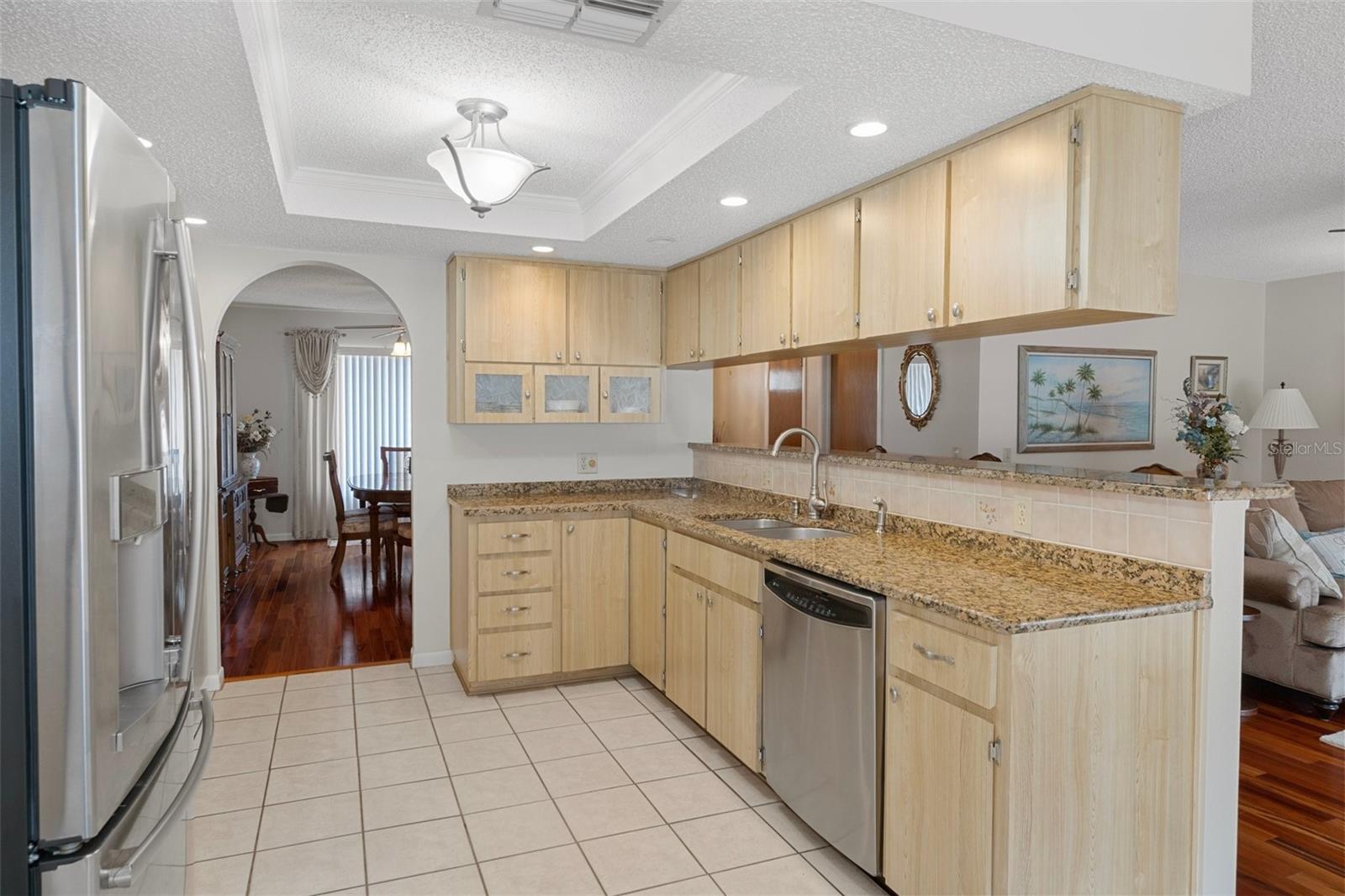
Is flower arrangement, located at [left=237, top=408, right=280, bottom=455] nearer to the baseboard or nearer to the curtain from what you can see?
the curtain

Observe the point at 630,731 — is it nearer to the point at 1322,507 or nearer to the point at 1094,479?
the point at 1094,479

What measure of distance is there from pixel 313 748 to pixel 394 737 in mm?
319

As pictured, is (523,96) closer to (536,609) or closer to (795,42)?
(795,42)

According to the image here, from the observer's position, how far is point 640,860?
2549 mm

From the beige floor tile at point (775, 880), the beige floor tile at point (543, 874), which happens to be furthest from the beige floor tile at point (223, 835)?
the beige floor tile at point (775, 880)

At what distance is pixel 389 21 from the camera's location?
2.16 meters

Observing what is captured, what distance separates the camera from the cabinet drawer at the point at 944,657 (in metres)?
1.92

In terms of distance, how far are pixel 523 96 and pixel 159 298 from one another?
152 cm

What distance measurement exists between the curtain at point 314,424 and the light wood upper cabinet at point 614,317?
512 centimetres

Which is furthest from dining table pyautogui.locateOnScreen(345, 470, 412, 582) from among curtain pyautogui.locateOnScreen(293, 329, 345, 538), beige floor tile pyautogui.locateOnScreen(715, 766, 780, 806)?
beige floor tile pyautogui.locateOnScreen(715, 766, 780, 806)

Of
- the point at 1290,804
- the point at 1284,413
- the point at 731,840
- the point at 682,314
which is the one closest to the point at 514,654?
the point at 731,840

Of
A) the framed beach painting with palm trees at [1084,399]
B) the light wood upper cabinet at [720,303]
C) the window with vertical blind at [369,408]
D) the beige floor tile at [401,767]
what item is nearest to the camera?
the beige floor tile at [401,767]

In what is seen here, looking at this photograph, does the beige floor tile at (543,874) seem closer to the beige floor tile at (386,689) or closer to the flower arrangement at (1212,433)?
the beige floor tile at (386,689)

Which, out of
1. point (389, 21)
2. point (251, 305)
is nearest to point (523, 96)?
point (389, 21)
